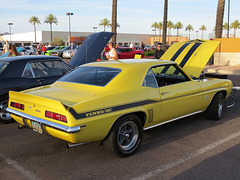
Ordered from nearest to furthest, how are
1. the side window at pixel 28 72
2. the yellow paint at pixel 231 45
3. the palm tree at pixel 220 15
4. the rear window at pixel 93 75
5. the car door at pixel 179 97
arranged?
the rear window at pixel 93 75
the car door at pixel 179 97
the side window at pixel 28 72
the yellow paint at pixel 231 45
the palm tree at pixel 220 15

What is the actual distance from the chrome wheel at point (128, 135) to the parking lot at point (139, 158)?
7.6 inches

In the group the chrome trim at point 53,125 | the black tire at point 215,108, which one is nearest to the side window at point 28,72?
the chrome trim at point 53,125

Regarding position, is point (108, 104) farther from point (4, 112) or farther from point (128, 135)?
point (4, 112)

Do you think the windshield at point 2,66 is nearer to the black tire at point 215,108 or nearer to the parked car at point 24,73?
the parked car at point 24,73

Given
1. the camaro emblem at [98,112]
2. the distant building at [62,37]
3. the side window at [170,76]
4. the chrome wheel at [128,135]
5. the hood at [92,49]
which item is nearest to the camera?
the camaro emblem at [98,112]

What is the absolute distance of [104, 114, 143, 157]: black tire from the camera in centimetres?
380

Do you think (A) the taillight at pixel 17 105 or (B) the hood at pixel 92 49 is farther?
(B) the hood at pixel 92 49

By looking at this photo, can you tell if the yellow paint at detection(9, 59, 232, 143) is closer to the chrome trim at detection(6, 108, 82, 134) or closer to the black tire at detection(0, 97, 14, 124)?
the chrome trim at detection(6, 108, 82, 134)

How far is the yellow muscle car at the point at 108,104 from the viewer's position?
349cm

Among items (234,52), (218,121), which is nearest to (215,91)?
(218,121)

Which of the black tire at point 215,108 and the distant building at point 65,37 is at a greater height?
the distant building at point 65,37

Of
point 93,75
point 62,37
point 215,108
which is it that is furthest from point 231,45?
point 62,37

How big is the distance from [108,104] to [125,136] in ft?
2.11

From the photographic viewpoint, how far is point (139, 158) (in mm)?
4008
